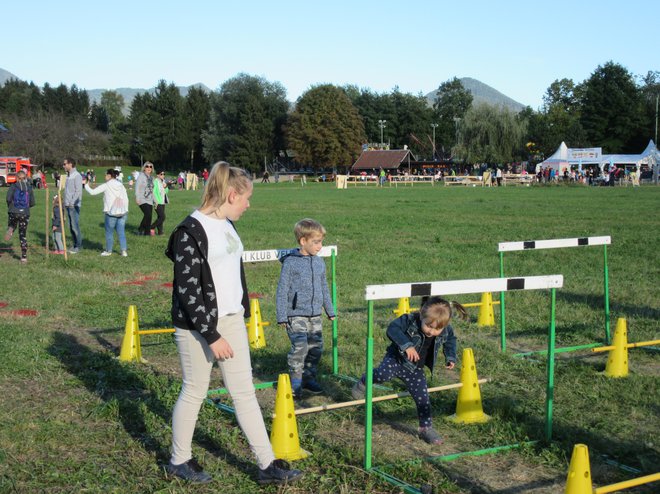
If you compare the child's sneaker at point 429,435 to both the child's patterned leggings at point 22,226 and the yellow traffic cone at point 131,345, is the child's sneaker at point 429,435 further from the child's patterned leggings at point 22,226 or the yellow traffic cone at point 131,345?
the child's patterned leggings at point 22,226

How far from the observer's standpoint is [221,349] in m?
4.16

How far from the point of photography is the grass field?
4660 millimetres

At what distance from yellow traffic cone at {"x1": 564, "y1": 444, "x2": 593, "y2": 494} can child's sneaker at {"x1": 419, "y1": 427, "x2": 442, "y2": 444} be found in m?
1.57

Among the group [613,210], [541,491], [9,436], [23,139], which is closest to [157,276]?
[9,436]

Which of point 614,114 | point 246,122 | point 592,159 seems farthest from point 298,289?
point 614,114

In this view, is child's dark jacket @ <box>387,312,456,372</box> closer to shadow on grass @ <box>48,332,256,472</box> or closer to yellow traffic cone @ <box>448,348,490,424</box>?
yellow traffic cone @ <box>448,348,490,424</box>

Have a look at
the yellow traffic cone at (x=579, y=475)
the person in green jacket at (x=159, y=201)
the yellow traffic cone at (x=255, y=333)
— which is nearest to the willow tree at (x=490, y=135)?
the person in green jacket at (x=159, y=201)

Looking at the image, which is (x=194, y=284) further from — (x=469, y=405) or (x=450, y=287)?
(x=469, y=405)

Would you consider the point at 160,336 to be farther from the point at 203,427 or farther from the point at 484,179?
the point at 484,179

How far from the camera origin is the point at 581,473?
366 cm

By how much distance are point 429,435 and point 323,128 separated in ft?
317

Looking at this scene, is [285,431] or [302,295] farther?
[302,295]

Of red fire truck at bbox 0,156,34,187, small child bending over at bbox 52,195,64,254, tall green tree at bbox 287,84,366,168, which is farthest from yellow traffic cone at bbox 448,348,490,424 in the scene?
tall green tree at bbox 287,84,366,168

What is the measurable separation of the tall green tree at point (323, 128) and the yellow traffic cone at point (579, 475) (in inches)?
3824
